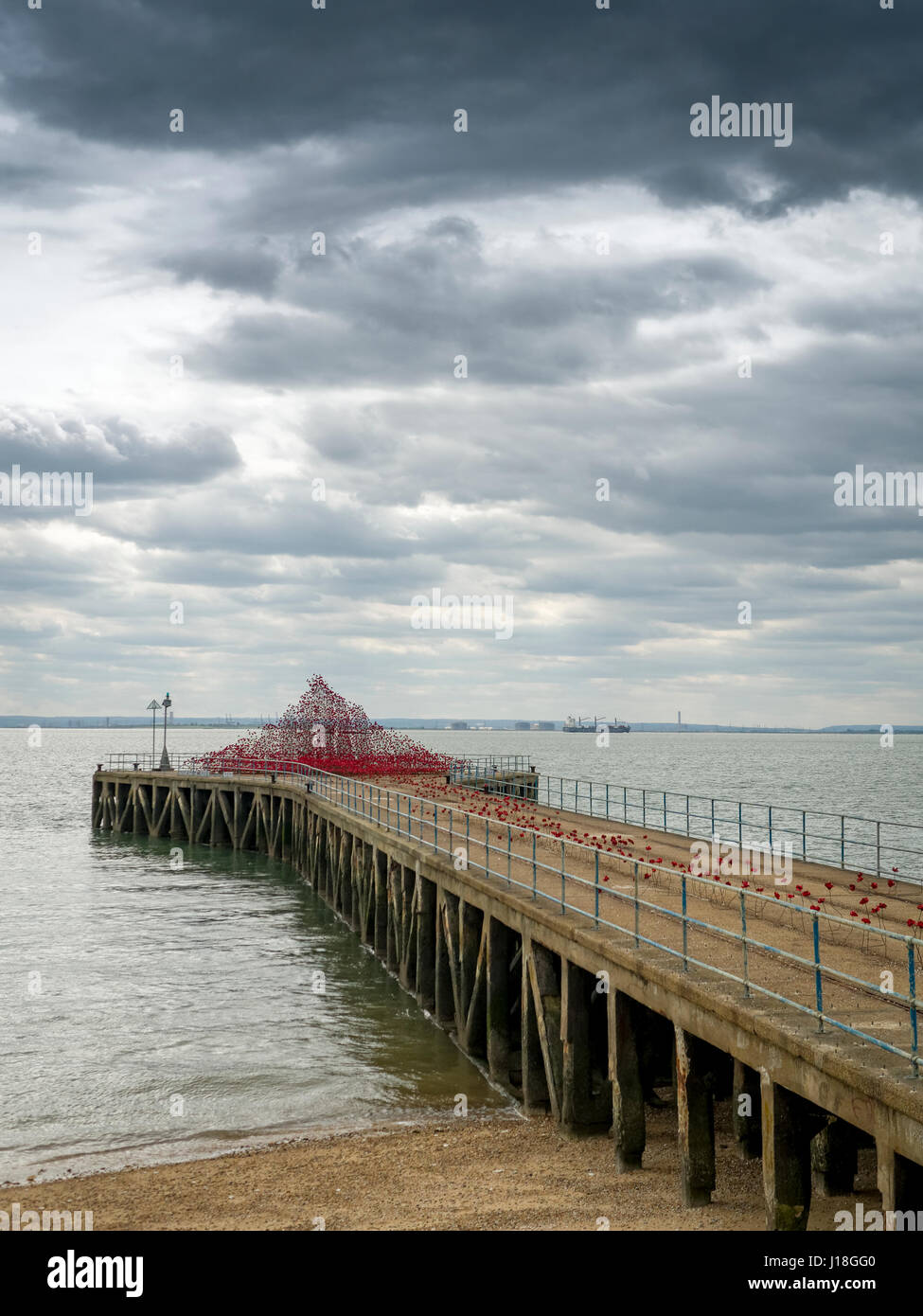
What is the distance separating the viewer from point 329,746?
50.8m

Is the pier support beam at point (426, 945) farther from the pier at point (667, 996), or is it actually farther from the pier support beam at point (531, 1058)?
the pier support beam at point (531, 1058)

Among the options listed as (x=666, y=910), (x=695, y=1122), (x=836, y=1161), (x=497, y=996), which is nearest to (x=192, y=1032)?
(x=497, y=996)

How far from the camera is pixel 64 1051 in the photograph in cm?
1803

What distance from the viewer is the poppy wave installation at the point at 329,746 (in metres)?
47.4

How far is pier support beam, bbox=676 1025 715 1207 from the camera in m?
10.1

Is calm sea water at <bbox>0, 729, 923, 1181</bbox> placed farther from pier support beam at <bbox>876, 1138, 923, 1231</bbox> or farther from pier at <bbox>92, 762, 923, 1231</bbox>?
pier support beam at <bbox>876, 1138, 923, 1231</bbox>

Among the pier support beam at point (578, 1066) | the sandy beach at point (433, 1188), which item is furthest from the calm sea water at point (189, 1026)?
the pier support beam at point (578, 1066)

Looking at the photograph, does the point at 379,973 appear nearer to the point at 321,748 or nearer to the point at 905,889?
the point at 905,889

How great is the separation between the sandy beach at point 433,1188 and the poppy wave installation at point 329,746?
105 ft

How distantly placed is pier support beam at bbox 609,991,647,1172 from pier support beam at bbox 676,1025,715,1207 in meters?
1.19

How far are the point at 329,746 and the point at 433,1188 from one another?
3960 cm
